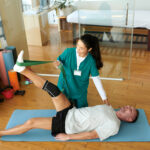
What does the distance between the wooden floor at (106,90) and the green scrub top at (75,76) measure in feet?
1.12

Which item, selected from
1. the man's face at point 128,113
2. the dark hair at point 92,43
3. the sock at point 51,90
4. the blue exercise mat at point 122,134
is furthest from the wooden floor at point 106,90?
the dark hair at point 92,43

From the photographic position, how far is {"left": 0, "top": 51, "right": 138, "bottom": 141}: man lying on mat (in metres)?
2.05

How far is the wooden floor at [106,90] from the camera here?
2.15 m

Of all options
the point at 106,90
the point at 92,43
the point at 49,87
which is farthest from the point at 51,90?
the point at 106,90

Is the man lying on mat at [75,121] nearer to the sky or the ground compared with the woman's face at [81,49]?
nearer to the ground

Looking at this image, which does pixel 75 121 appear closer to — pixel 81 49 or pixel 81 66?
pixel 81 66

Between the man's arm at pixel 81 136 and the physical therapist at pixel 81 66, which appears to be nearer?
the man's arm at pixel 81 136

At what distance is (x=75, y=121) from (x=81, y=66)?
0.62 meters

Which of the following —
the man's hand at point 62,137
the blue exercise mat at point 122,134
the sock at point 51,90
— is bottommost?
the blue exercise mat at point 122,134

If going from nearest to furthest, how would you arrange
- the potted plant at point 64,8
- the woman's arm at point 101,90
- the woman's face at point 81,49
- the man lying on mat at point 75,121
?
the man lying on mat at point 75,121
the woman's face at point 81,49
the woman's arm at point 101,90
the potted plant at point 64,8

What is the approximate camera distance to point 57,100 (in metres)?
2.15

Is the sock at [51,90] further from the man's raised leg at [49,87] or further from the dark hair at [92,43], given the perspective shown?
the dark hair at [92,43]

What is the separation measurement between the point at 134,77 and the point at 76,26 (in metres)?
1.24

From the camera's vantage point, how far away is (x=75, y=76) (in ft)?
8.02
